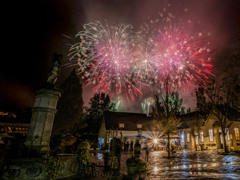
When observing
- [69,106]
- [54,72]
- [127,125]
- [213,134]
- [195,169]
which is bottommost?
[195,169]

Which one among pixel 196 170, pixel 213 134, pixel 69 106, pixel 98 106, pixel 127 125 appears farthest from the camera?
pixel 98 106

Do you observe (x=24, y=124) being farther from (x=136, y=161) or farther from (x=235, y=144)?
(x=235, y=144)

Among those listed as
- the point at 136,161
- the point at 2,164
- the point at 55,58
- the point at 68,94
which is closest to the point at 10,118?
the point at 68,94

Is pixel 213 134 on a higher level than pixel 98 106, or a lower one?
lower

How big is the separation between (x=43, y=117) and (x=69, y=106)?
20.1m

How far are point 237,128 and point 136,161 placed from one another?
69.8 feet

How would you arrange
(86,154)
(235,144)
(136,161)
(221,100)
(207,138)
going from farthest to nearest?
(207,138) → (235,144) → (221,100) → (86,154) → (136,161)

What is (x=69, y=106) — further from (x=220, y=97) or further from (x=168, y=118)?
(x=220, y=97)

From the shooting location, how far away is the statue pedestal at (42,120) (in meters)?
6.21

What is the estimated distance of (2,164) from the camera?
4629mm

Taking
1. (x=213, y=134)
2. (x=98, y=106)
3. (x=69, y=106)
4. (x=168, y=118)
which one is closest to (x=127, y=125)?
(x=69, y=106)

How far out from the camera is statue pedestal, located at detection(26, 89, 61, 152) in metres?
6.21

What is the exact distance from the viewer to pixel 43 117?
655 centimetres

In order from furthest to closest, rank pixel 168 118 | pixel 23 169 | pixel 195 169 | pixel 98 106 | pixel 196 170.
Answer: pixel 98 106, pixel 168 118, pixel 195 169, pixel 196 170, pixel 23 169
